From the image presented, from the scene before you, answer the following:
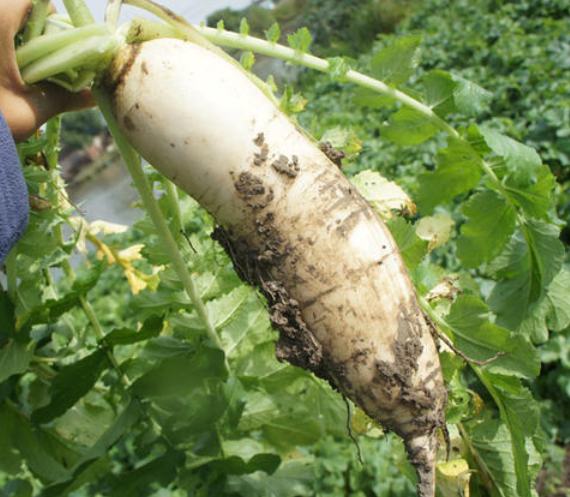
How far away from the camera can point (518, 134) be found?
3.43 m

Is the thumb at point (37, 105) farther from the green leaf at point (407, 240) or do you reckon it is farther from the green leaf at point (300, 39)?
the green leaf at point (407, 240)

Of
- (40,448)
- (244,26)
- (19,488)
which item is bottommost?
(19,488)

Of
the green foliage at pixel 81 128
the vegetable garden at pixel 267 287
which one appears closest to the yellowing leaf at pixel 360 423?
the vegetable garden at pixel 267 287

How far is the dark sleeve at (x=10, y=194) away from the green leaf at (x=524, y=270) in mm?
1205

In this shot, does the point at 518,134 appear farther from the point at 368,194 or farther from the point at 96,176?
the point at 96,176

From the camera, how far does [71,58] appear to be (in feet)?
2.93

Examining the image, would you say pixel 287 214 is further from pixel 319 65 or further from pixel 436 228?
pixel 436 228

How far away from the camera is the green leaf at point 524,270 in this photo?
137cm

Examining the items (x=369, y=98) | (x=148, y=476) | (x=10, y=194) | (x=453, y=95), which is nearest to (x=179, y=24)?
(x=10, y=194)

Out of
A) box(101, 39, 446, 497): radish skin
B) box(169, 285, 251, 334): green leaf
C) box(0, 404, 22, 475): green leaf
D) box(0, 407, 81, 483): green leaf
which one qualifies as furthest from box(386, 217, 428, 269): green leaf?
box(0, 404, 22, 475): green leaf

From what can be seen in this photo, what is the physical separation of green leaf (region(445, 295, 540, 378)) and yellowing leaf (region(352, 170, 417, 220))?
0.90ft

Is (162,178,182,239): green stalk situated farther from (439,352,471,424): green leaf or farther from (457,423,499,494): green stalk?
(457,423,499,494): green stalk

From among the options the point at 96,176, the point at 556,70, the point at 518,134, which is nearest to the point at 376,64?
the point at 518,134

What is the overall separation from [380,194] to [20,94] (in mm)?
811
